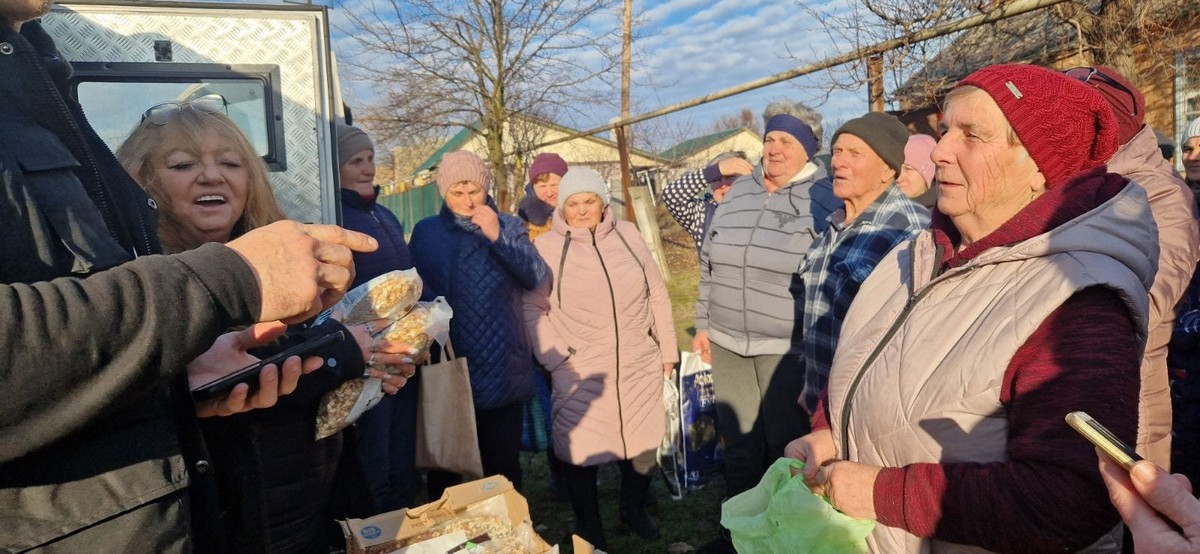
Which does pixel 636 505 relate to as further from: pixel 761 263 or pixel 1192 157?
pixel 1192 157

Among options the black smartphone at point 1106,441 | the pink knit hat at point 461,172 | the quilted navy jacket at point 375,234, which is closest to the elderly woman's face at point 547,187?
the pink knit hat at point 461,172

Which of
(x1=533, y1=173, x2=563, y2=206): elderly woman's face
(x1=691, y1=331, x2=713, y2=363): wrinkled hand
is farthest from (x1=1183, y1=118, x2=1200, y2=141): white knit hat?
(x1=533, y1=173, x2=563, y2=206): elderly woman's face

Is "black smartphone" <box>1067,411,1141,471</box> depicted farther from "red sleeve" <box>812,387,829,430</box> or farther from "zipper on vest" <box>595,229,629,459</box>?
"zipper on vest" <box>595,229,629,459</box>

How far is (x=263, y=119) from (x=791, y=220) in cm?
281

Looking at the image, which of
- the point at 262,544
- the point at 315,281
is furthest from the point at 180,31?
the point at 315,281

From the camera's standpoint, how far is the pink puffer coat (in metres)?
4.00

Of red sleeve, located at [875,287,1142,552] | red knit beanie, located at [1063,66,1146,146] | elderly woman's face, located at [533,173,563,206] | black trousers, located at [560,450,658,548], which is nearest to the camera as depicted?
red sleeve, located at [875,287,1142,552]

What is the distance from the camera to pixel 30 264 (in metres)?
1.03

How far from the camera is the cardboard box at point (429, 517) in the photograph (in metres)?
2.23

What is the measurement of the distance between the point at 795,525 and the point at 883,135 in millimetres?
2150

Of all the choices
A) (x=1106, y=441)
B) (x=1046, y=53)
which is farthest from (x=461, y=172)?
(x=1046, y=53)

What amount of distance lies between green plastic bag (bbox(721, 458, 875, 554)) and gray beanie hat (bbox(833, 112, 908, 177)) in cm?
187

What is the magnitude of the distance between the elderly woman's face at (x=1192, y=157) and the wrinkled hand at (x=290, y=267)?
503 cm

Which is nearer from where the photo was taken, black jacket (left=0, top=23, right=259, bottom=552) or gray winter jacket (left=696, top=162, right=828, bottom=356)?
black jacket (left=0, top=23, right=259, bottom=552)
